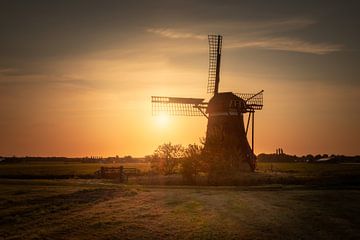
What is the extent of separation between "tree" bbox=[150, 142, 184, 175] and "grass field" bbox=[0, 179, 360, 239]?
33.5m

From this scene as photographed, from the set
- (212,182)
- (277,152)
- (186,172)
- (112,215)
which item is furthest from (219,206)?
(277,152)

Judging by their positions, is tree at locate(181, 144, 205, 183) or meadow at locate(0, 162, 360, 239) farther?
tree at locate(181, 144, 205, 183)

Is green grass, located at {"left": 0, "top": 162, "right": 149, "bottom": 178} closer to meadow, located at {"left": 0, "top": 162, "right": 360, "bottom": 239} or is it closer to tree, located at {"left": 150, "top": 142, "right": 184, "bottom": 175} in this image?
tree, located at {"left": 150, "top": 142, "right": 184, "bottom": 175}

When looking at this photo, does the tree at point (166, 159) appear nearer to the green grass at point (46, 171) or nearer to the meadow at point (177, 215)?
the green grass at point (46, 171)

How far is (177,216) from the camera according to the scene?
22.0 m

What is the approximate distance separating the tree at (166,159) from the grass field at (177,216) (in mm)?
33534

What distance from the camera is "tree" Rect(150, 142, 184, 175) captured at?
6431 cm

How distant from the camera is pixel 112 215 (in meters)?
22.3

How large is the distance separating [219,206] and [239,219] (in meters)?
3.92

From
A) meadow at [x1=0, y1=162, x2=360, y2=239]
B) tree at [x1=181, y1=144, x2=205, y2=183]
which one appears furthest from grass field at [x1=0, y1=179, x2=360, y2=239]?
tree at [x1=181, y1=144, x2=205, y2=183]

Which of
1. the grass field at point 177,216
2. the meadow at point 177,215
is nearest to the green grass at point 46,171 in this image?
the meadow at point 177,215

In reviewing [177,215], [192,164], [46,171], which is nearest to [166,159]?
[192,164]

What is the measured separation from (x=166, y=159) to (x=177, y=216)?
43.0m

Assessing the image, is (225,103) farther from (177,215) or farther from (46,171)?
(46,171)
